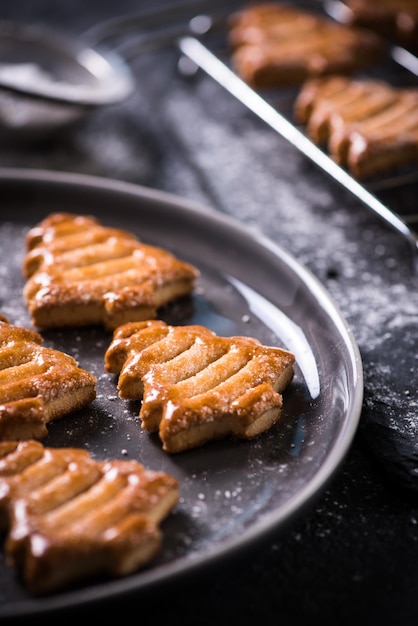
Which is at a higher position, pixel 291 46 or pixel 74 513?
pixel 291 46

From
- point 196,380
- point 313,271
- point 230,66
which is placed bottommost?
point 313,271

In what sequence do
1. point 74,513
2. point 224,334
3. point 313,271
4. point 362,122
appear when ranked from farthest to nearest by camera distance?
1. point 362,122
2. point 313,271
3. point 224,334
4. point 74,513

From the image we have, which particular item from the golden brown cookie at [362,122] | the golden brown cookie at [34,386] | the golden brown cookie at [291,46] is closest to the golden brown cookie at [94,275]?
the golden brown cookie at [34,386]

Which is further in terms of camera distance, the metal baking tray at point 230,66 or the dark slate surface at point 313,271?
the metal baking tray at point 230,66

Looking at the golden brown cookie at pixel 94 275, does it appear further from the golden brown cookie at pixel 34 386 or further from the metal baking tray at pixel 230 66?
the metal baking tray at pixel 230 66

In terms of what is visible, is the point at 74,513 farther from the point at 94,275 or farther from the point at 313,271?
the point at 313,271

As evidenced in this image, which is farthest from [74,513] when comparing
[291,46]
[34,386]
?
[291,46]

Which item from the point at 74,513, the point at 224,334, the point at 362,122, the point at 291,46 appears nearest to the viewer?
the point at 74,513
